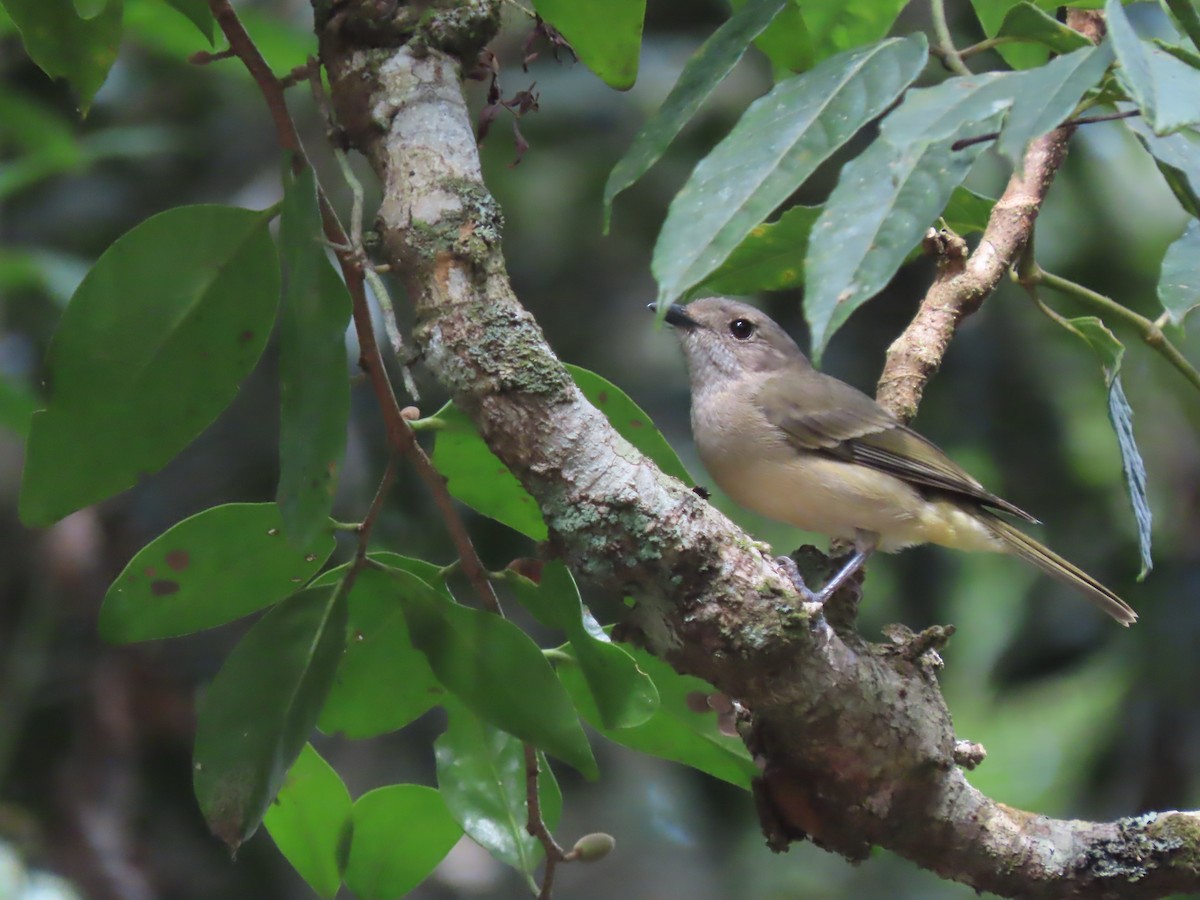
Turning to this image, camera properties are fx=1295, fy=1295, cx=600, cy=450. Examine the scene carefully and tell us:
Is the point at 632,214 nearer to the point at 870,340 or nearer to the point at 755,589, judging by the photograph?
the point at 870,340

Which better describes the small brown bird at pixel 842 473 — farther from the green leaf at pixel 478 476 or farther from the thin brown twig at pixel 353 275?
the thin brown twig at pixel 353 275

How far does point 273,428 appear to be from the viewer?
486 cm

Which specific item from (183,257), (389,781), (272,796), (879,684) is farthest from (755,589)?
(389,781)

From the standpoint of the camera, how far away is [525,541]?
4.47 m

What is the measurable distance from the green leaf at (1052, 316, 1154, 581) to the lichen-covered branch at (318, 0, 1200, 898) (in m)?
0.44

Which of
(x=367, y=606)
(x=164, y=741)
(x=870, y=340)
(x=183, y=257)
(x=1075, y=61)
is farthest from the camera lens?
(x=870, y=340)

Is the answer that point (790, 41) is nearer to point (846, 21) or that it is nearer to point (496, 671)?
point (846, 21)

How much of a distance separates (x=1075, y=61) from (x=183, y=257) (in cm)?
119

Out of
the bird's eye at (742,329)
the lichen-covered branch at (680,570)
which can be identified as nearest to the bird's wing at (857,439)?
the bird's eye at (742,329)

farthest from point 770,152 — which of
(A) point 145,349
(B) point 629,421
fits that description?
(A) point 145,349

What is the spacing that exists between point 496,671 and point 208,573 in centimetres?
48

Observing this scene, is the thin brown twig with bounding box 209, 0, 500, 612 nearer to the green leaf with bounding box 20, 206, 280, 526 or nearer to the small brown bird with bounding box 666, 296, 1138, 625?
the green leaf with bounding box 20, 206, 280, 526

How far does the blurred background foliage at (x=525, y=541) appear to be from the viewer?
4.34 meters

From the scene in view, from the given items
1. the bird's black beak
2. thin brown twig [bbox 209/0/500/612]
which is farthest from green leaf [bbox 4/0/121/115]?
the bird's black beak
